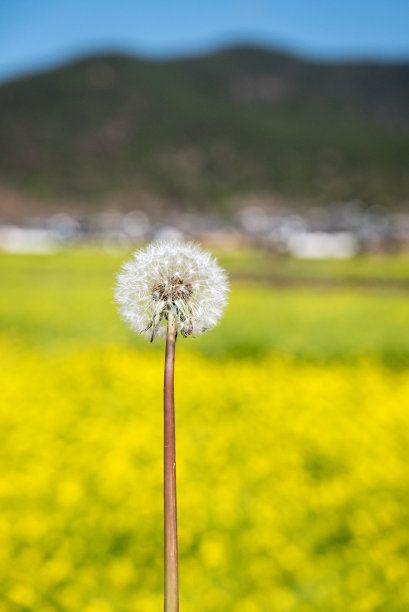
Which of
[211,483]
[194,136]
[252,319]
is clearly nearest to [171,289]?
[211,483]

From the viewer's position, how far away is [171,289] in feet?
5.18

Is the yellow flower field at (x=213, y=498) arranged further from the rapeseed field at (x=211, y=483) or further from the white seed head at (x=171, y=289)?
the white seed head at (x=171, y=289)

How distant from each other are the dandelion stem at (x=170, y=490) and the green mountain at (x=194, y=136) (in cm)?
9805

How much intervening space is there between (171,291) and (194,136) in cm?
11806

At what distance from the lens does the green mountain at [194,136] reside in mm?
102625

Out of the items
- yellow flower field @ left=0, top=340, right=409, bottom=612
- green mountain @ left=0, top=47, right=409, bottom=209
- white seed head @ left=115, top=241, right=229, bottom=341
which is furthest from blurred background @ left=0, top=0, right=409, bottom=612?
green mountain @ left=0, top=47, right=409, bottom=209

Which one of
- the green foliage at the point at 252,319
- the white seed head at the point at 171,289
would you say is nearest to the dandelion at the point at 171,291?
the white seed head at the point at 171,289

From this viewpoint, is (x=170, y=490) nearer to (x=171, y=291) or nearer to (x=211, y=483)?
(x=171, y=291)

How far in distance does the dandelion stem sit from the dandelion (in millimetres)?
97

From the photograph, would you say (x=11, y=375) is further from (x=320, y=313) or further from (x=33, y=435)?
(x=320, y=313)

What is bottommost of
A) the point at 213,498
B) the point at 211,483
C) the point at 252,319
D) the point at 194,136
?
Result: the point at 213,498

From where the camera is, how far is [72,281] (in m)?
23.7

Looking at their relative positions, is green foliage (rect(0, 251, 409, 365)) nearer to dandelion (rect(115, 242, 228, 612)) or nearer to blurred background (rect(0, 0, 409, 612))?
blurred background (rect(0, 0, 409, 612))

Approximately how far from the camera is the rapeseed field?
163 inches
